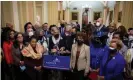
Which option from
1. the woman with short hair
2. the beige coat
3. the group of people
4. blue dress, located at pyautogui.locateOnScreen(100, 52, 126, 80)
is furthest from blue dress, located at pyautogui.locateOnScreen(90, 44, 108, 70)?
the woman with short hair

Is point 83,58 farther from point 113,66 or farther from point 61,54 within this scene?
point 113,66

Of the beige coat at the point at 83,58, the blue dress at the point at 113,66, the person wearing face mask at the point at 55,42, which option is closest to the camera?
the blue dress at the point at 113,66

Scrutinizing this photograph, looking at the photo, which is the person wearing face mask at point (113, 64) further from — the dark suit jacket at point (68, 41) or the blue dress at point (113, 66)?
the dark suit jacket at point (68, 41)

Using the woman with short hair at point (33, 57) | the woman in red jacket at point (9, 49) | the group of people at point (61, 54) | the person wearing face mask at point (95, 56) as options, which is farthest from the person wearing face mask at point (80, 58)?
the woman in red jacket at point (9, 49)

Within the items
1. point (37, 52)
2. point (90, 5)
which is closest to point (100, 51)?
point (37, 52)

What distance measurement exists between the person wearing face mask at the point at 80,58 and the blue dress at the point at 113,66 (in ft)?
1.18

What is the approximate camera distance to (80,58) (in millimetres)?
3561

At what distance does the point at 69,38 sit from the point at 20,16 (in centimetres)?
287

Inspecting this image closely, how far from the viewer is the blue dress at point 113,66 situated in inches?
126

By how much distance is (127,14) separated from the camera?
7.20 m

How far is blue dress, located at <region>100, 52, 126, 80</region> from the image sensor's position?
10.5ft

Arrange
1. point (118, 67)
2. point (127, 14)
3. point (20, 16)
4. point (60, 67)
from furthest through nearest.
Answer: point (127, 14) → point (20, 16) → point (60, 67) → point (118, 67)

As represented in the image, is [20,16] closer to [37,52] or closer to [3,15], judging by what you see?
[3,15]

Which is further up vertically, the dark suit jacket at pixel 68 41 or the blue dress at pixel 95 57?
the dark suit jacket at pixel 68 41
